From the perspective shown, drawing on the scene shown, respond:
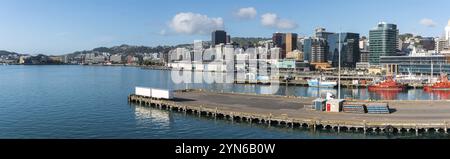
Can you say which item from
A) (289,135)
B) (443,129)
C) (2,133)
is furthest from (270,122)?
(2,133)

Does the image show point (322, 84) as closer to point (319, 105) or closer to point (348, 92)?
point (348, 92)

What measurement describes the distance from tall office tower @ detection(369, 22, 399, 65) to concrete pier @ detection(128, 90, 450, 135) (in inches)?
5603

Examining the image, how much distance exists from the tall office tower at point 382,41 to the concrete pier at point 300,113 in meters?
142

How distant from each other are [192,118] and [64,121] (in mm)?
11771

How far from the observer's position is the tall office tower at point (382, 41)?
610 ft

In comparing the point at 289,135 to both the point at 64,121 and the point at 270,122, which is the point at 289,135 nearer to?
the point at 270,122

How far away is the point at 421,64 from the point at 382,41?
51.4 m

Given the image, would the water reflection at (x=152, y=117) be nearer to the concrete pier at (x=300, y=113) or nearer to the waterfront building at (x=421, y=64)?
the concrete pier at (x=300, y=113)

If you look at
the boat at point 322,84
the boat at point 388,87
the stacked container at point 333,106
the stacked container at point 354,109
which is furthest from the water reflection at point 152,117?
the boat at point 322,84

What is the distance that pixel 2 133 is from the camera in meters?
37.6

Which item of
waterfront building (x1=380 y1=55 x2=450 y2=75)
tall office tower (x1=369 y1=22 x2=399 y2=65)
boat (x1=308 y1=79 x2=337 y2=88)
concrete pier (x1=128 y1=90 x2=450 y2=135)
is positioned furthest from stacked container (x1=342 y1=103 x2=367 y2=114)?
tall office tower (x1=369 y1=22 x2=399 y2=65)

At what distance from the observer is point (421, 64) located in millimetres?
137375

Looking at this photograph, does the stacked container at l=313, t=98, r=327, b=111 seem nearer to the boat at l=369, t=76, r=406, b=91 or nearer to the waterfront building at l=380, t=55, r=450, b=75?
the boat at l=369, t=76, r=406, b=91

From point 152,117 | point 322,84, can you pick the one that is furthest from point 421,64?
point 152,117
